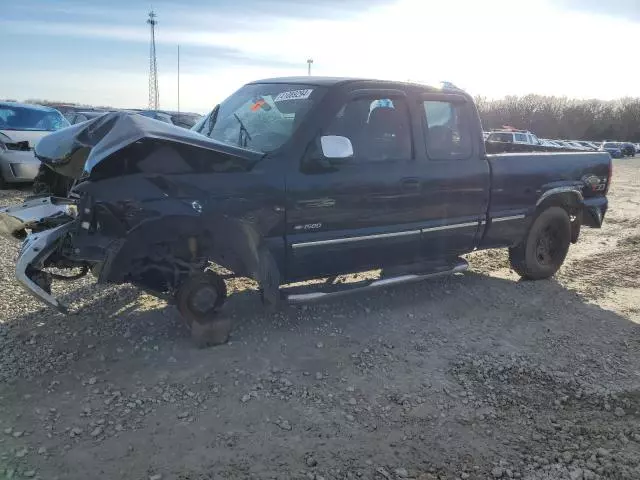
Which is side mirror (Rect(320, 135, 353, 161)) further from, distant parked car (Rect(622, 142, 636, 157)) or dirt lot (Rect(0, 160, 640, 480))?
distant parked car (Rect(622, 142, 636, 157))

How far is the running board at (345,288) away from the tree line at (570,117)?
62.0 meters

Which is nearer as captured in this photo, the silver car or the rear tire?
the rear tire

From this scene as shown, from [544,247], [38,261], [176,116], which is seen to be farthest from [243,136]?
[176,116]

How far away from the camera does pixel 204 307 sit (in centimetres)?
414

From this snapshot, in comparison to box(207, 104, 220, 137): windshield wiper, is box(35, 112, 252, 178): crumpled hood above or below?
below

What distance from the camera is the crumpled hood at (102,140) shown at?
3670mm

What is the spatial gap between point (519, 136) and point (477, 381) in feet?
98.3

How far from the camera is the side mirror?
424cm

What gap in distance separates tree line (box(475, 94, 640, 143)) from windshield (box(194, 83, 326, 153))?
62.5 metres

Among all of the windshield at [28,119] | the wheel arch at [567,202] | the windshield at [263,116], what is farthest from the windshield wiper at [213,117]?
the windshield at [28,119]

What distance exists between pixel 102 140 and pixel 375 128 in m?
2.27

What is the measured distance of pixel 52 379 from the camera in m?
3.68

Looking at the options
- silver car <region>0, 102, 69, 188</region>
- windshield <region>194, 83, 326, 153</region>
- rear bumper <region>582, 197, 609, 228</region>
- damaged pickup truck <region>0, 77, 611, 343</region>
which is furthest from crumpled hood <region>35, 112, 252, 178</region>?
silver car <region>0, 102, 69, 188</region>

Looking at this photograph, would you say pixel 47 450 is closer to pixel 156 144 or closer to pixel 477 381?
pixel 156 144
